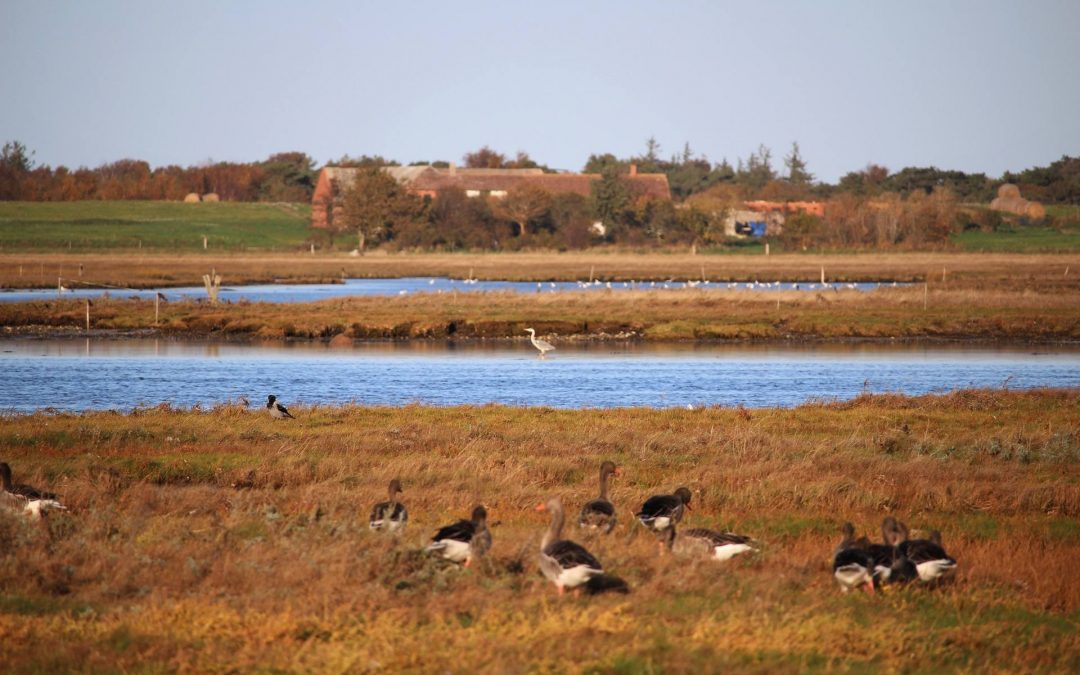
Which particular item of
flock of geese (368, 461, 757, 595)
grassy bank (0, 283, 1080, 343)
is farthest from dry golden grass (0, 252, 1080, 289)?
flock of geese (368, 461, 757, 595)

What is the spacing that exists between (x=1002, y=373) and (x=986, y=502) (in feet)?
78.1

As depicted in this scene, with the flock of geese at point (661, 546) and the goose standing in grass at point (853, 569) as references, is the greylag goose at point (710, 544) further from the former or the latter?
the goose standing in grass at point (853, 569)

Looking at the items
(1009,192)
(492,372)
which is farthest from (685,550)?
(1009,192)

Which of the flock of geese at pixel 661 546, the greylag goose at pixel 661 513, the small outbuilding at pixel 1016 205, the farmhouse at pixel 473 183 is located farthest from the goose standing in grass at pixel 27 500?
the small outbuilding at pixel 1016 205

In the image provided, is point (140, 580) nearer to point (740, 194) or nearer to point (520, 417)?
point (520, 417)

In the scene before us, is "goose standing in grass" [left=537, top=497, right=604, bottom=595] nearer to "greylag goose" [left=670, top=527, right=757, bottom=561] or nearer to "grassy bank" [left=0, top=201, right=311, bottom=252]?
"greylag goose" [left=670, top=527, right=757, bottom=561]

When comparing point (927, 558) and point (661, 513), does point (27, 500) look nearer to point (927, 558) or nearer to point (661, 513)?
point (661, 513)

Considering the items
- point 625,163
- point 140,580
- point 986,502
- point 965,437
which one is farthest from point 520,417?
point 625,163

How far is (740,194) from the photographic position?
557 ft

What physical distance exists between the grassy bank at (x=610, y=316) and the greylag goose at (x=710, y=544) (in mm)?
38647

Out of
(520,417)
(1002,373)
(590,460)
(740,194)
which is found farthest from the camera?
(740,194)

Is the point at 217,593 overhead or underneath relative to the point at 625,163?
underneath

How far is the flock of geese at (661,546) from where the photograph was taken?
11117 mm

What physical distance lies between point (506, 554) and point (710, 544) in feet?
6.71
